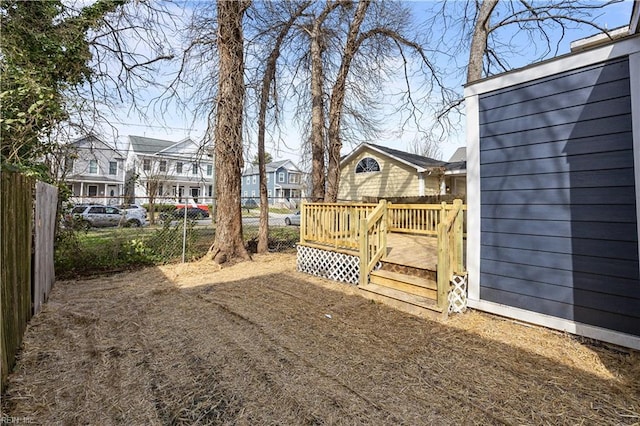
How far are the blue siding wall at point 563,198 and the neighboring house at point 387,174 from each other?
28.7 feet

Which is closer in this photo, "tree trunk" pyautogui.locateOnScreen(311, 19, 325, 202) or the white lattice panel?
the white lattice panel

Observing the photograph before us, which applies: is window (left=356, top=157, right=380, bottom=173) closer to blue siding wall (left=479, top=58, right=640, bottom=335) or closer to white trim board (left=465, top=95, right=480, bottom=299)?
white trim board (left=465, top=95, right=480, bottom=299)

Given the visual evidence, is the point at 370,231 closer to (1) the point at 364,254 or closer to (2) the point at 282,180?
(1) the point at 364,254

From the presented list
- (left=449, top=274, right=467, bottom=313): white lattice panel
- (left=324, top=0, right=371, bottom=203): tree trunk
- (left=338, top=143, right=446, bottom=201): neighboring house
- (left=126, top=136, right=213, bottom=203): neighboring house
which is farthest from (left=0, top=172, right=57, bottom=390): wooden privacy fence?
(left=126, top=136, right=213, bottom=203): neighboring house

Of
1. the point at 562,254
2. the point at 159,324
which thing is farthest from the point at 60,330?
the point at 562,254

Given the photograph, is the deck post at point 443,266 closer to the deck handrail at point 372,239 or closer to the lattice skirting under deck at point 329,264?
the deck handrail at point 372,239

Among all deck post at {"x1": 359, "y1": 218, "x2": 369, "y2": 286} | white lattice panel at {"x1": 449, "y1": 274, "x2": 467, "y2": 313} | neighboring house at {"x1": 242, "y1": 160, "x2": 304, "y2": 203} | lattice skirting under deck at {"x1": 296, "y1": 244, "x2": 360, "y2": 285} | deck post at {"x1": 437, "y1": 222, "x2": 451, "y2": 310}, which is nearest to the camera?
deck post at {"x1": 437, "y1": 222, "x2": 451, "y2": 310}

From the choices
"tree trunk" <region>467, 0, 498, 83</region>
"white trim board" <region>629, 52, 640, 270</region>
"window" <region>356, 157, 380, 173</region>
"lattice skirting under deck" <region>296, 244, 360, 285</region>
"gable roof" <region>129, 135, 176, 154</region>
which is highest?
"gable roof" <region>129, 135, 176, 154</region>

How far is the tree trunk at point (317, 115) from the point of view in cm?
918

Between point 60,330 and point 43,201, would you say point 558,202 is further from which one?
point 43,201

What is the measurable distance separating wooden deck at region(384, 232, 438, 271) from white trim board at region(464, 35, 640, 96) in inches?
102

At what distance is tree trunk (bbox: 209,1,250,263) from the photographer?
7.05m

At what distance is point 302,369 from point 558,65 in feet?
13.9

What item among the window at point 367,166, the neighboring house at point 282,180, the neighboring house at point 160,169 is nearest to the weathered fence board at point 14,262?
the window at point 367,166
